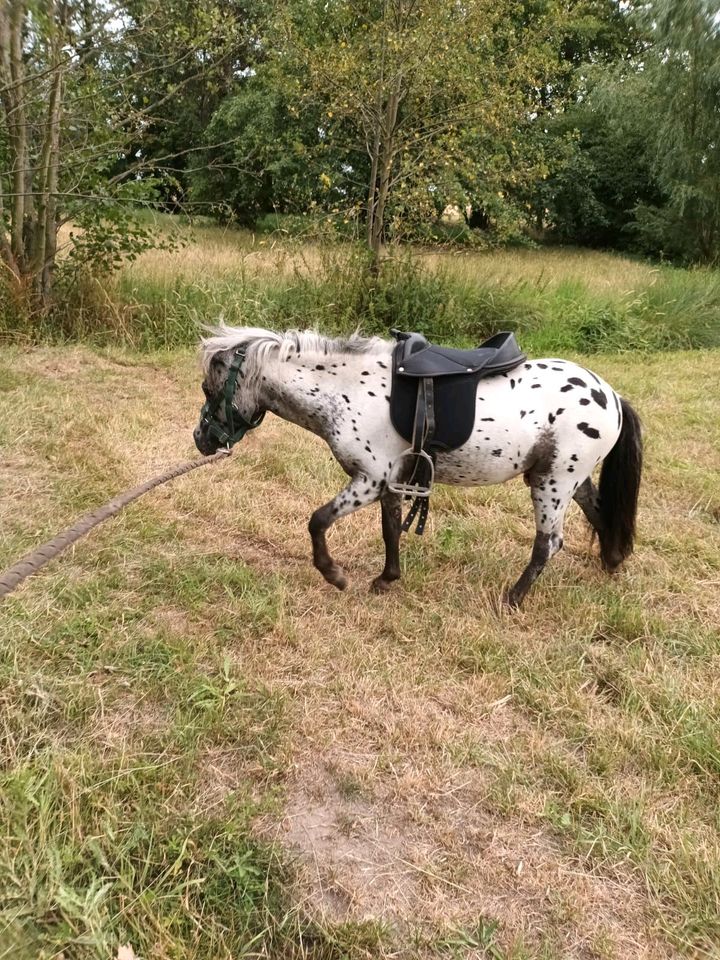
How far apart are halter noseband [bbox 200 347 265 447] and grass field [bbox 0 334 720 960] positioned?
2.56 ft

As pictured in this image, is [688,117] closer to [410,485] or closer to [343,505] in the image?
[410,485]

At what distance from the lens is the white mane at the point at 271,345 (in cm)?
300

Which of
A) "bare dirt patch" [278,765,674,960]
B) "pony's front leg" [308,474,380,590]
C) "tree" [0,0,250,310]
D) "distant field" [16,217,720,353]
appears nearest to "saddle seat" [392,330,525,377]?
"pony's front leg" [308,474,380,590]

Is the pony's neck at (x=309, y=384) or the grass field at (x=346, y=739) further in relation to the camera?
the pony's neck at (x=309, y=384)

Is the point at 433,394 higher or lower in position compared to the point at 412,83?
lower

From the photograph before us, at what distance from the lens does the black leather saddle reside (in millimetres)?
2879

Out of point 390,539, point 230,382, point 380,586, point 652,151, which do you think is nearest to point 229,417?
point 230,382

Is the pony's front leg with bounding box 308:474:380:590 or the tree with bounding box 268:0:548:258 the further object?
the tree with bounding box 268:0:548:258

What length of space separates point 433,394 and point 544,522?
900 mm

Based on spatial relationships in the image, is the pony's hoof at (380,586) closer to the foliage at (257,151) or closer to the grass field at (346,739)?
the grass field at (346,739)

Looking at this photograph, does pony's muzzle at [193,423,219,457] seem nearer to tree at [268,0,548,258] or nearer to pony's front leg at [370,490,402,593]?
pony's front leg at [370,490,402,593]

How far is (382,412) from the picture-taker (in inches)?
118

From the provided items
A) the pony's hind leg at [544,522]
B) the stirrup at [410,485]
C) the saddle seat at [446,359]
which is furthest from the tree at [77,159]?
the pony's hind leg at [544,522]

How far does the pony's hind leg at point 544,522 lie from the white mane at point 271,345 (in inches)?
41.0
